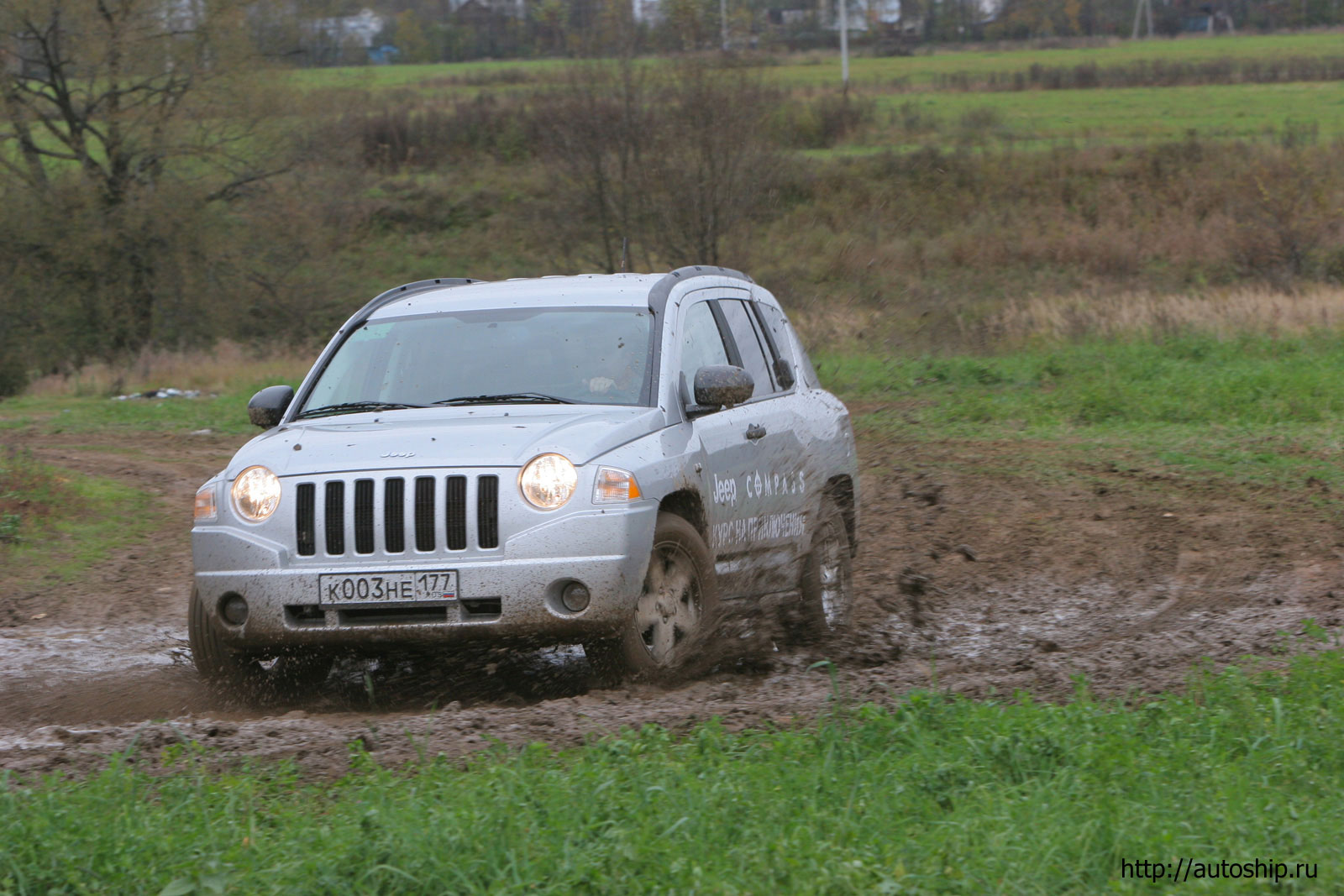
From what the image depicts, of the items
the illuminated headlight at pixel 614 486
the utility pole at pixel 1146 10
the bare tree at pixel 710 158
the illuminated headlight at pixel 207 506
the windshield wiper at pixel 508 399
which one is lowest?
the illuminated headlight at pixel 207 506

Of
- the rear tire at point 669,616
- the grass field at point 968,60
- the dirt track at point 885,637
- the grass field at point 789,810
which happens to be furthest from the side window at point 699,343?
the grass field at point 968,60

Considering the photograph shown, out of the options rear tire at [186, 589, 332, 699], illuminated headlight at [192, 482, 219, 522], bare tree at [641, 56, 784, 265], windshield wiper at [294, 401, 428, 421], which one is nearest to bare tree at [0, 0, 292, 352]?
bare tree at [641, 56, 784, 265]

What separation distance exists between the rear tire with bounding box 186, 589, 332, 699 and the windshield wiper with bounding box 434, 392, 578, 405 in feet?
4.05

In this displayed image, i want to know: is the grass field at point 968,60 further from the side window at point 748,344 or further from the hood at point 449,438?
the hood at point 449,438

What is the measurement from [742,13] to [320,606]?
26854mm

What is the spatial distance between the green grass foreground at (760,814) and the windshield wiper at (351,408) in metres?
2.22

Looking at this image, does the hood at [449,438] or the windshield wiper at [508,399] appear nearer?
the hood at [449,438]

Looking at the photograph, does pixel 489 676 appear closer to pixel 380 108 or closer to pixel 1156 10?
pixel 380 108

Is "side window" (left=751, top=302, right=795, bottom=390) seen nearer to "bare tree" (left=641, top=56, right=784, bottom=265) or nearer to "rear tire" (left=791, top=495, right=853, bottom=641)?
"rear tire" (left=791, top=495, right=853, bottom=641)

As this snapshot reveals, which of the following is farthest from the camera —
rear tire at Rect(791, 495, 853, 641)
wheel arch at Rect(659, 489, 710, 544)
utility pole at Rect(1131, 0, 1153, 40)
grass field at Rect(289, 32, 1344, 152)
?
utility pole at Rect(1131, 0, 1153, 40)

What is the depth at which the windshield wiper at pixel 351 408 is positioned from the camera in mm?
6426

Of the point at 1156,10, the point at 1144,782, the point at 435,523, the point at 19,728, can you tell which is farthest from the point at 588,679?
the point at 1156,10

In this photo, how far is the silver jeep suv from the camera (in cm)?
546

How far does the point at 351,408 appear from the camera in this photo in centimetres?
653
